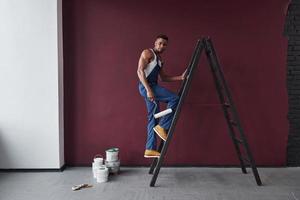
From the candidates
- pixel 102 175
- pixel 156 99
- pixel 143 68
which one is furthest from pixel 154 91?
pixel 102 175

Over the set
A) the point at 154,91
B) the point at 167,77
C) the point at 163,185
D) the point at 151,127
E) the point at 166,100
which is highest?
the point at 167,77

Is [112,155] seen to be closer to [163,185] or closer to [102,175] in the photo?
[102,175]

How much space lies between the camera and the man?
3275mm

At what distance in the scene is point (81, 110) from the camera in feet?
12.7

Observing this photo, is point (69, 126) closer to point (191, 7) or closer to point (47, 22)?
point (47, 22)

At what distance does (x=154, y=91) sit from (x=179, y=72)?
1.94 feet

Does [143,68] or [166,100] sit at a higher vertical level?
[143,68]

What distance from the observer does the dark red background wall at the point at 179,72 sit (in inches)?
147

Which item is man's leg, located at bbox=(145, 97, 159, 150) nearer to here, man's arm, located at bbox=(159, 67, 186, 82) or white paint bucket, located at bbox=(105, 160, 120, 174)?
man's arm, located at bbox=(159, 67, 186, 82)

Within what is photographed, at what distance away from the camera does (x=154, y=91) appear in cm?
336

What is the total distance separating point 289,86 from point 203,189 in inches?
68.9

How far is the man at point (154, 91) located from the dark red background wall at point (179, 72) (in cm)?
42

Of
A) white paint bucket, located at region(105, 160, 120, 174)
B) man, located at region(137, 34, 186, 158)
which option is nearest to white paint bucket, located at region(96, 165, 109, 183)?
white paint bucket, located at region(105, 160, 120, 174)

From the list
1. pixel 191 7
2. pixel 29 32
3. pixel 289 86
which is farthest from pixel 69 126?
pixel 289 86
